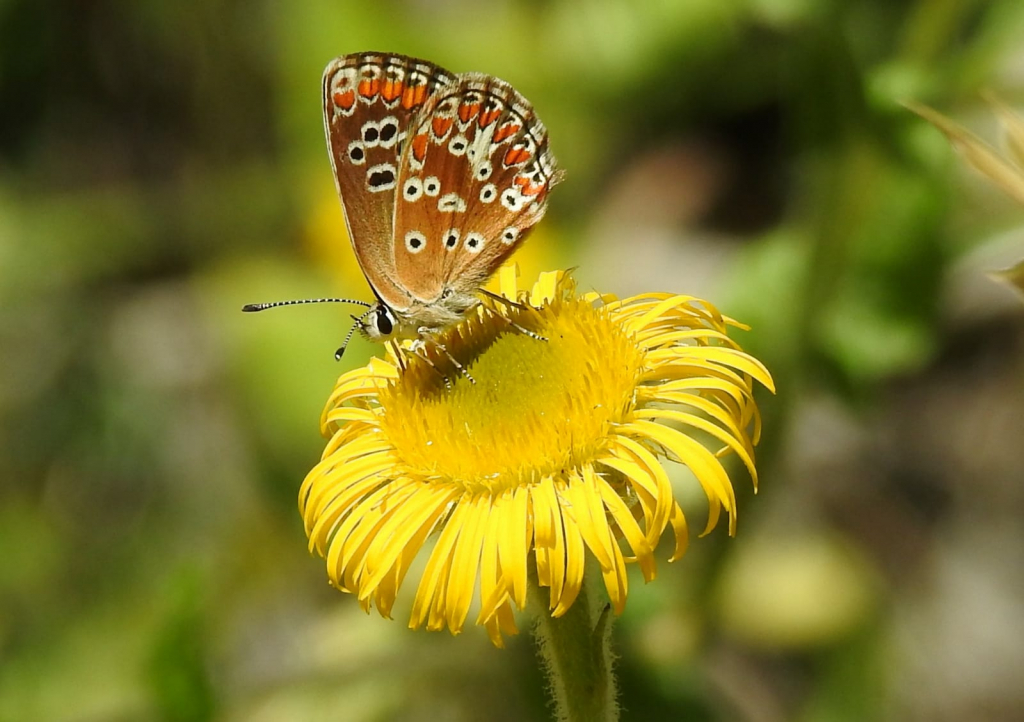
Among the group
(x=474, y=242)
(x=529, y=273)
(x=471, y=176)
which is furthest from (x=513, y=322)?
(x=529, y=273)

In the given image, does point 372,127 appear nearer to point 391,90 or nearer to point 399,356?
point 391,90

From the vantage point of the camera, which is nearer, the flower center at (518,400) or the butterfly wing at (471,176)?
the flower center at (518,400)

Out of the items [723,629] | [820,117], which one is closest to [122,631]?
[723,629]

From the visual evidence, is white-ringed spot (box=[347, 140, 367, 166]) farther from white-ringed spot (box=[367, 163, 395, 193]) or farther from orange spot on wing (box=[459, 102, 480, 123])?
orange spot on wing (box=[459, 102, 480, 123])

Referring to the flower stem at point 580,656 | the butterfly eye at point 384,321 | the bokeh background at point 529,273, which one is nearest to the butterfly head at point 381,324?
the butterfly eye at point 384,321

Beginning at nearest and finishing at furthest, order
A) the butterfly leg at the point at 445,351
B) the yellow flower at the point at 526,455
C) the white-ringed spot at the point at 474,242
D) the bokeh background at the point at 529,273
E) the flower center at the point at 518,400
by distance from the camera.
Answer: the yellow flower at the point at 526,455 → the flower center at the point at 518,400 → the butterfly leg at the point at 445,351 → the white-ringed spot at the point at 474,242 → the bokeh background at the point at 529,273

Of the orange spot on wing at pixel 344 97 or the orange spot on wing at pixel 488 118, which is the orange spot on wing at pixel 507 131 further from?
the orange spot on wing at pixel 344 97

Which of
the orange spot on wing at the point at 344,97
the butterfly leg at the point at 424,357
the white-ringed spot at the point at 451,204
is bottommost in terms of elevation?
the butterfly leg at the point at 424,357
